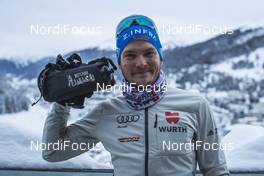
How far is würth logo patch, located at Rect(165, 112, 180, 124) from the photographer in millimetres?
1794

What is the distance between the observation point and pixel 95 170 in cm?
331

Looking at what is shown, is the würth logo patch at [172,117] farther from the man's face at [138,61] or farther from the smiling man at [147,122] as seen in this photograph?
the man's face at [138,61]

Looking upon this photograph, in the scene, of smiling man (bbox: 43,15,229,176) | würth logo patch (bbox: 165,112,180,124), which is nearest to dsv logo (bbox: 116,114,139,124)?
smiling man (bbox: 43,15,229,176)

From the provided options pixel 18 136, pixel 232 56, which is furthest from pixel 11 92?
pixel 232 56

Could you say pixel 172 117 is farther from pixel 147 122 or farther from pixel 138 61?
pixel 138 61

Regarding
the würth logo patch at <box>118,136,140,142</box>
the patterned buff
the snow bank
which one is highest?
the patterned buff

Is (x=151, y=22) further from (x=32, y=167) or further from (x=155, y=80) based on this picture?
(x=32, y=167)

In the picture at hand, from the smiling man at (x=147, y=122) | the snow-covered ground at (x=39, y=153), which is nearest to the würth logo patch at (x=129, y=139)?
the smiling man at (x=147, y=122)

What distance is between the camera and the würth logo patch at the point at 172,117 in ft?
5.89

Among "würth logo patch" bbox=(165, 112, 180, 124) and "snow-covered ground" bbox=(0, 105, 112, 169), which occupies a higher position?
"würth logo patch" bbox=(165, 112, 180, 124)

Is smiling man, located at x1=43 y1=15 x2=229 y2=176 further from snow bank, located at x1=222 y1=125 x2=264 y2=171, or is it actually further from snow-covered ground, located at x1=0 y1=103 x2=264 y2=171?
snow bank, located at x1=222 y1=125 x2=264 y2=171

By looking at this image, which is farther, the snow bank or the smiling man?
the snow bank

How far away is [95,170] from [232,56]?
511ft

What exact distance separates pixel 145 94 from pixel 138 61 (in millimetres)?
152
